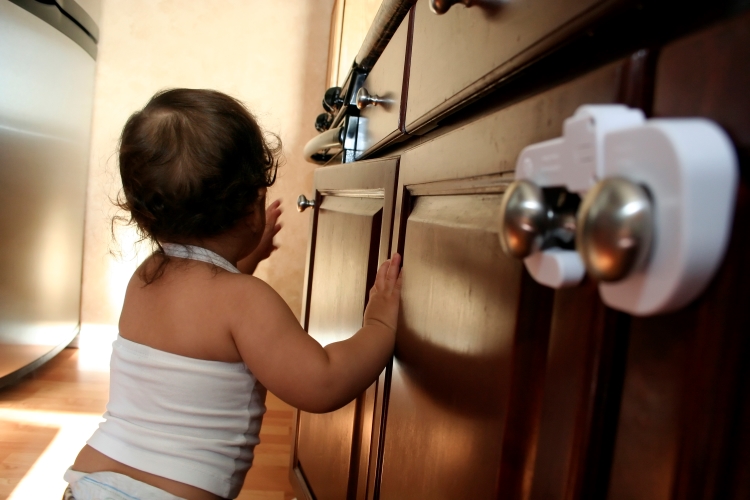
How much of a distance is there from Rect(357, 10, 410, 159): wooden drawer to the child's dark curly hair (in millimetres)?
193

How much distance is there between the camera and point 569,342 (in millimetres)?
270

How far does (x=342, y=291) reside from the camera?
2.75 ft

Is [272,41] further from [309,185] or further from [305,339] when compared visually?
[305,339]

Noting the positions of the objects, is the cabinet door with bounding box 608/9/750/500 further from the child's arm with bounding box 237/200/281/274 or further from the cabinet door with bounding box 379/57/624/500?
the child's arm with bounding box 237/200/281/274

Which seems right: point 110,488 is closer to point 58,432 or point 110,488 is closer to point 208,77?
point 58,432

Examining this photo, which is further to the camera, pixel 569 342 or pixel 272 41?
pixel 272 41

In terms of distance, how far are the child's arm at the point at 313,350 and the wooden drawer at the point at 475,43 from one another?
0.17 meters

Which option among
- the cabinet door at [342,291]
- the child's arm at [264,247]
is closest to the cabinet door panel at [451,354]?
the cabinet door at [342,291]

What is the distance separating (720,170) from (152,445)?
29.8 inches

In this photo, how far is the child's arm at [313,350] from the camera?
0.60 metres

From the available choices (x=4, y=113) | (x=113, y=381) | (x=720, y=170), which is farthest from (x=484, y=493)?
(x=4, y=113)

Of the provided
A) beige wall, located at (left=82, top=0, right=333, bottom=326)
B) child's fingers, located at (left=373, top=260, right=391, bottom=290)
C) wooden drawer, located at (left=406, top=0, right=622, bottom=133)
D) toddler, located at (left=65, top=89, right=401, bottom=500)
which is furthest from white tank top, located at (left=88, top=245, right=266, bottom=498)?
beige wall, located at (left=82, top=0, right=333, bottom=326)

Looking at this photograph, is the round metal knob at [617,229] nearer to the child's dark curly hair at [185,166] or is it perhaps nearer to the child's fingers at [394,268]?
the child's fingers at [394,268]

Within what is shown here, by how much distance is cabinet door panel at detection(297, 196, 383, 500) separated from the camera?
2.39 feet
